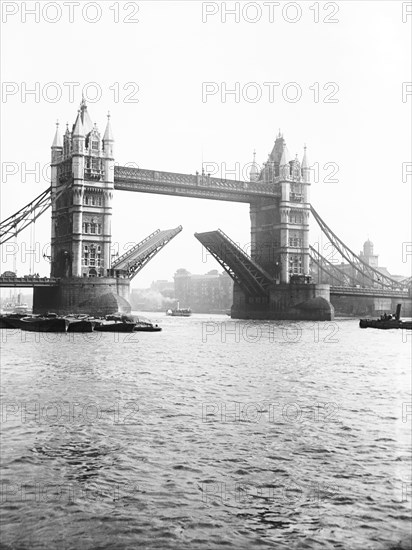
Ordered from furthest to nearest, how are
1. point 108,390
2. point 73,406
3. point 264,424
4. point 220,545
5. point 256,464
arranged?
point 108,390, point 73,406, point 264,424, point 256,464, point 220,545

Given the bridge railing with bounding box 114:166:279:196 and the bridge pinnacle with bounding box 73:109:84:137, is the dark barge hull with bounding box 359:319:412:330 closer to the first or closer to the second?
the bridge railing with bounding box 114:166:279:196

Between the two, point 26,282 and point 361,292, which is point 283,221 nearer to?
point 361,292

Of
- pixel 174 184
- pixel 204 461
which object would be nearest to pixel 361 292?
pixel 174 184

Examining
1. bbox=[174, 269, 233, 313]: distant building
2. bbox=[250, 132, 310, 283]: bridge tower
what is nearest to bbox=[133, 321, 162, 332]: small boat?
bbox=[250, 132, 310, 283]: bridge tower

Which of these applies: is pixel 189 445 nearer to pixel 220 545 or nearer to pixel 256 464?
pixel 256 464

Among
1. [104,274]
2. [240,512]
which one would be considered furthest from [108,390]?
[104,274]

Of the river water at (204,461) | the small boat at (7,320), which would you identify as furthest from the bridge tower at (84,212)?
the river water at (204,461)
